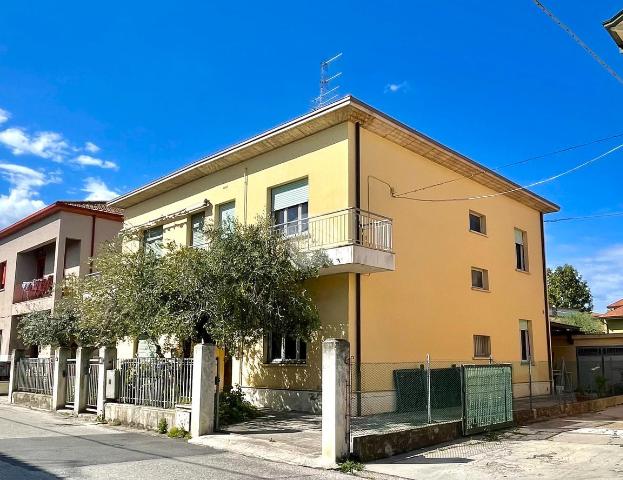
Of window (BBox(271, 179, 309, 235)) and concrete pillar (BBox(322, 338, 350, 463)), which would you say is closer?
concrete pillar (BBox(322, 338, 350, 463))

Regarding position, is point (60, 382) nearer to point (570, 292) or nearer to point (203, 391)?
point (203, 391)

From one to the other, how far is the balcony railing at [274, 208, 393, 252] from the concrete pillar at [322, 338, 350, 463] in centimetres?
452

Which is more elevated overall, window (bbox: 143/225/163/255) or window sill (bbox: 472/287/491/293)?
window (bbox: 143/225/163/255)

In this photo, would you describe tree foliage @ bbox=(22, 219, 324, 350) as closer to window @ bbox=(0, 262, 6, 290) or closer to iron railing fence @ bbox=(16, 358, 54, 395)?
iron railing fence @ bbox=(16, 358, 54, 395)

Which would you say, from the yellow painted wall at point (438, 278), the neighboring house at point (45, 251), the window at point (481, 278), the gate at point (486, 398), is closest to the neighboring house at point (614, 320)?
the yellow painted wall at point (438, 278)

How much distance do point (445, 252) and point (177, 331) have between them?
8.75 metres

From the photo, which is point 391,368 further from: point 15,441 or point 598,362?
point 598,362

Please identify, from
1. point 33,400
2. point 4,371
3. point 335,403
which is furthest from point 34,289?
point 335,403

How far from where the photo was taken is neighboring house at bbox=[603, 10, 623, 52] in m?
8.83

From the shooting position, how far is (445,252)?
1828 cm

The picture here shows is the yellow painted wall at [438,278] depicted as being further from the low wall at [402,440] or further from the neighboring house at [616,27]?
the neighboring house at [616,27]

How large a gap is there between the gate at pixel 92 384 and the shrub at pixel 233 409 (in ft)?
12.1

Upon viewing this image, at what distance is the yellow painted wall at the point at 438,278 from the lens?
15.8m

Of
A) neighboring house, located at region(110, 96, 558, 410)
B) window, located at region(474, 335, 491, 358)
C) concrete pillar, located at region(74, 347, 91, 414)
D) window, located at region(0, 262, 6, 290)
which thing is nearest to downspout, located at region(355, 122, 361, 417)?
neighboring house, located at region(110, 96, 558, 410)
